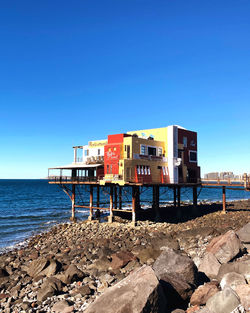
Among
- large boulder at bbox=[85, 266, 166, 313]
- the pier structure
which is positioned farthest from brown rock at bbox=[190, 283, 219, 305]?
the pier structure

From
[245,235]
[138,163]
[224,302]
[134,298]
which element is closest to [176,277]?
[224,302]

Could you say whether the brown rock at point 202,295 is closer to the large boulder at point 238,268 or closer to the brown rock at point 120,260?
the large boulder at point 238,268

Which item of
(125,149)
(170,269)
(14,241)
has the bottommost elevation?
(14,241)

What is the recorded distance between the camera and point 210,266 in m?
13.8

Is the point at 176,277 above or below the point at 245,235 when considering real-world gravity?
below

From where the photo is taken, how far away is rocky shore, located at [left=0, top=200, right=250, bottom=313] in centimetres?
934

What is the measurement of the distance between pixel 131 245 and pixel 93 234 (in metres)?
7.42

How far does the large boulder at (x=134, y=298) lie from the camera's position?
8711 mm

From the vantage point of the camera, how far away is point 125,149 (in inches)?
1223

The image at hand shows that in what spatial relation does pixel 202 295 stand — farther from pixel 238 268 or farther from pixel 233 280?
pixel 238 268

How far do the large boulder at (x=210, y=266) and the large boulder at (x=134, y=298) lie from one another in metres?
4.71

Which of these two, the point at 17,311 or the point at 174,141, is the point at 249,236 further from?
the point at 174,141

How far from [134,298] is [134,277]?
95cm

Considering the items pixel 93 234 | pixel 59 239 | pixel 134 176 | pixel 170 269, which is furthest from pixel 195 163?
pixel 170 269
